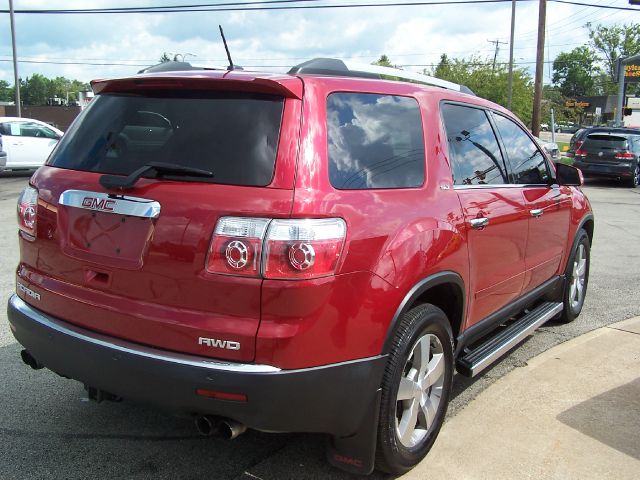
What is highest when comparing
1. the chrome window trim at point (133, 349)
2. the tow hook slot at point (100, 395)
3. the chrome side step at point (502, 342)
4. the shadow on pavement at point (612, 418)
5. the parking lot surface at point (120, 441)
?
the chrome window trim at point (133, 349)

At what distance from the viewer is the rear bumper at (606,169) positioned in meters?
18.4

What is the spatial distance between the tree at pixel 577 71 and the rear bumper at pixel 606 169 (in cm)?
10162

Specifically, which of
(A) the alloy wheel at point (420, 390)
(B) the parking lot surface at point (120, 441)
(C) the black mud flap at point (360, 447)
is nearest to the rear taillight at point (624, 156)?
(B) the parking lot surface at point (120, 441)

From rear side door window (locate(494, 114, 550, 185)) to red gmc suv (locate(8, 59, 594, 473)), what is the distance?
3.27 ft

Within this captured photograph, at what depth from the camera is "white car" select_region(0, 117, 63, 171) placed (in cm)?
1611

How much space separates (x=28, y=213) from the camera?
3.01 metres

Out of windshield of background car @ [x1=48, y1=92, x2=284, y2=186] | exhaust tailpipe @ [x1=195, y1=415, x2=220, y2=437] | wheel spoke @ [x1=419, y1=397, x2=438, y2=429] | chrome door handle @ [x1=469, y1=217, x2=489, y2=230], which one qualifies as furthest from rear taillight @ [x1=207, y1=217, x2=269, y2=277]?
chrome door handle @ [x1=469, y1=217, x2=489, y2=230]

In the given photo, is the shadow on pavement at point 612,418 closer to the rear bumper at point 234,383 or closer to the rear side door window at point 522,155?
the rear side door window at point 522,155

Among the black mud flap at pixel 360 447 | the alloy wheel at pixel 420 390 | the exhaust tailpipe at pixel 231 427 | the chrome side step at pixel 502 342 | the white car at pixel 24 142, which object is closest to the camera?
the exhaust tailpipe at pixel 231 427

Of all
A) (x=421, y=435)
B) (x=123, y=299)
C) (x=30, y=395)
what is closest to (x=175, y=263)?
(x=123, y=299)

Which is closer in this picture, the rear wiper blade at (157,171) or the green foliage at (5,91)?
the rear wiper blade at (157,171)

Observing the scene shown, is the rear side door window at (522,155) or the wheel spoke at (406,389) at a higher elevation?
the rear side door window at (522,155)

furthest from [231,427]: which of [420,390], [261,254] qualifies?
[420,390]

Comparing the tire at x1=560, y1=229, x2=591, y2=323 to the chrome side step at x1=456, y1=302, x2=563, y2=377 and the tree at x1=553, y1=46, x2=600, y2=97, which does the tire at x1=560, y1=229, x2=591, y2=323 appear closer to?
the chrome side step at x1=456, y1=302, x2=563, y2=377
